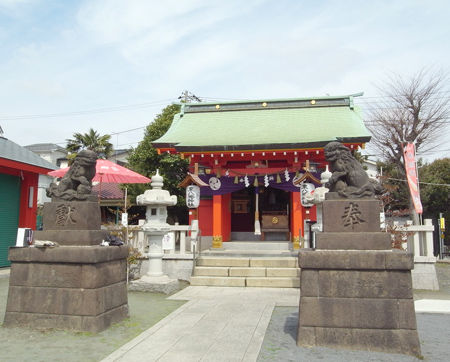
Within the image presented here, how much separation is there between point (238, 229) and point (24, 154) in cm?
974

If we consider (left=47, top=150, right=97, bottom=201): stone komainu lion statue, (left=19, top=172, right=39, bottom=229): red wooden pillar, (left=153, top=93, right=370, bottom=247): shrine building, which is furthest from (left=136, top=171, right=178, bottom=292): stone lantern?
(left=19, top=172, right=39, bottom=229): red wooden pillar

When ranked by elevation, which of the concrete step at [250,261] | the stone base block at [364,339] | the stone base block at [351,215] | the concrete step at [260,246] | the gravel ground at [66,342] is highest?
the stone base block at [351,215]

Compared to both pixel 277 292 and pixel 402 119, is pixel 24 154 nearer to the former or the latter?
pixel 277 292

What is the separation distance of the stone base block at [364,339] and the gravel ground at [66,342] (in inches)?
104

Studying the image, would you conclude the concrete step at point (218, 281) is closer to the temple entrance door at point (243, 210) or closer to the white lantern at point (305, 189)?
the white lantern at point (305, 189)

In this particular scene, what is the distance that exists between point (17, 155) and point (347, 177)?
39.1 ft

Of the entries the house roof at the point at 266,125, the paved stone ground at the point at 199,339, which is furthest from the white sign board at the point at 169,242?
the house roof at the point at 266,125

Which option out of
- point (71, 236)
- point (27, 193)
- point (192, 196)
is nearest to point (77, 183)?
point (71, 236)

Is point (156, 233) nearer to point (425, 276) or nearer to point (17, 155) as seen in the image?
point (17, 155)

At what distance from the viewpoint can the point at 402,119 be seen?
21844 mm

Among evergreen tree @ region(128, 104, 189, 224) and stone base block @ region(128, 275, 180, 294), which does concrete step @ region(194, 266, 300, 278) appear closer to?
stone base block @ region(128, 275, 180, 294)

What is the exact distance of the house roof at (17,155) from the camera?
41.6ft

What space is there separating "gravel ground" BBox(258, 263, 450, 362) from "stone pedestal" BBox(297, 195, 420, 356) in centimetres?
17

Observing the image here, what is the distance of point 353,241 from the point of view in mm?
5371
